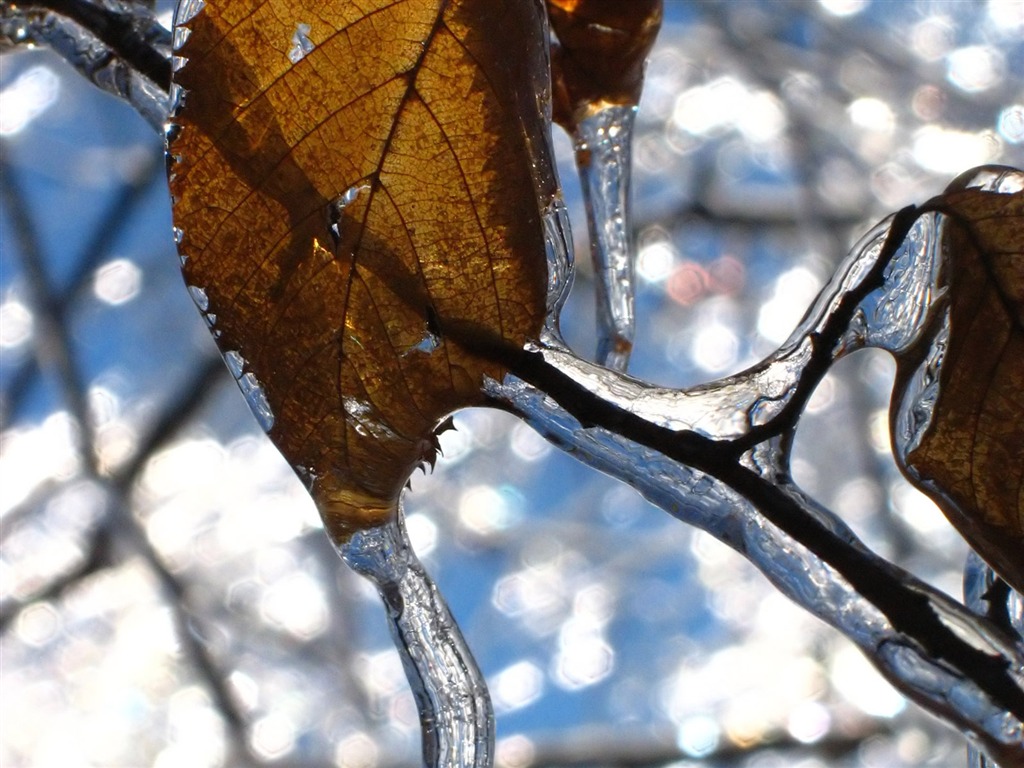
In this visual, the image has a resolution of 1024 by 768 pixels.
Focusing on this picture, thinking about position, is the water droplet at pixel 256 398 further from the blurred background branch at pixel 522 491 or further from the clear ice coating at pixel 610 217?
the blurred background branch at pixel 522 491

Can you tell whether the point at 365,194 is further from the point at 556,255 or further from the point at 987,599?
the point at 987,599

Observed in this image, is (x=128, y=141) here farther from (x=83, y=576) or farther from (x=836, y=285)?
(x=836, y=285)

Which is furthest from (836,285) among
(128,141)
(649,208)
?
(649,208)

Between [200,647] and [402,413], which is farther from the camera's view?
[200,647]

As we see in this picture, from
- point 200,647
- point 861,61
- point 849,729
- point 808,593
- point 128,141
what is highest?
point 861,61

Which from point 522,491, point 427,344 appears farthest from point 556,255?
point 522,491

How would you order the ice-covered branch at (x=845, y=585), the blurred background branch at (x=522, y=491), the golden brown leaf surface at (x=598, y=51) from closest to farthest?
the ice-covered branch at (x=845, y=585) → the golden brown leaf surface at (x=598, y=51) → the blurred background branch at (x=522, y=491)

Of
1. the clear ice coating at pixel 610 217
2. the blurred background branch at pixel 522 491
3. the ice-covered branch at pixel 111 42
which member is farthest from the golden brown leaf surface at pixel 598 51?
the blurred background branch at pixel 522 491
